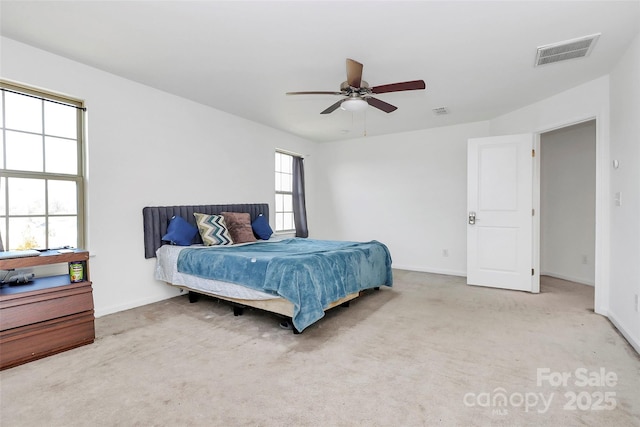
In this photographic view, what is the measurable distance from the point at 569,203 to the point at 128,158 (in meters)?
6.27

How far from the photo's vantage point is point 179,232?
3.75m

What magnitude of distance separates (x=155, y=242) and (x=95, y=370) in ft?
5.92

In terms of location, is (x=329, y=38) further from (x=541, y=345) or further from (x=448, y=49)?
(x=541, y=345)

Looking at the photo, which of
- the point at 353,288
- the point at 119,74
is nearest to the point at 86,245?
the point at 119,74

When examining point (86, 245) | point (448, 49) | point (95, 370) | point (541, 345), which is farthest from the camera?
point (86, 245)

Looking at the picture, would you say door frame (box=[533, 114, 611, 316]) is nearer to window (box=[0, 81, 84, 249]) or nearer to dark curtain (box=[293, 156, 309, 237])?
dark curtain (box=[293, 156, 309, 237])

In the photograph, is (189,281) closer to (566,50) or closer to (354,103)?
(354,103)

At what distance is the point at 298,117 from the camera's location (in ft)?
15.6

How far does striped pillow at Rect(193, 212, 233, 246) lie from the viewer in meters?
3.87

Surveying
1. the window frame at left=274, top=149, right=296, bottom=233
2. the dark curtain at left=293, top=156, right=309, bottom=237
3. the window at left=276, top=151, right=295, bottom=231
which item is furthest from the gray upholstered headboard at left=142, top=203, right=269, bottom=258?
the dark curtain at left=293, top=156, right=309, bottom=237

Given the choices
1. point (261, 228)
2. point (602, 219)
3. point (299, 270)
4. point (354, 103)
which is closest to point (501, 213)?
point (602, 219)

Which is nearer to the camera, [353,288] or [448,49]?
[448,49]

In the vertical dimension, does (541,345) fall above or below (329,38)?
below

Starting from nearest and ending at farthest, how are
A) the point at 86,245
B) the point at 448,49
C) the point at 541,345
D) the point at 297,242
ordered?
the point at 541,345, the point at 448,49, the point at 86,245, the point at 297,242
